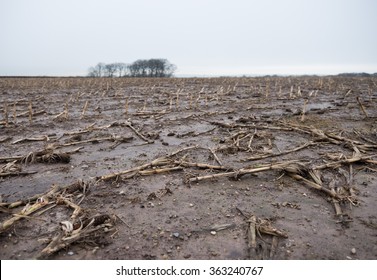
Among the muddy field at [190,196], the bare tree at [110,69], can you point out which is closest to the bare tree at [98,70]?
the bare tree at [110,69]

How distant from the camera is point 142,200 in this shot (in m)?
4.80

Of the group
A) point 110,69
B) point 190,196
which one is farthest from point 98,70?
point 190,196

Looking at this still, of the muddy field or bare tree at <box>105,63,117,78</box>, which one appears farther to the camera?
bare tree at <box>105,63,117,78</box>

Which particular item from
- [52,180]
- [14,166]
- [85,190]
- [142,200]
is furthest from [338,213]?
[14,166]

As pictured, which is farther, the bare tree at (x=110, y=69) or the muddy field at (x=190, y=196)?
the bare tree at (x=110, y=69)

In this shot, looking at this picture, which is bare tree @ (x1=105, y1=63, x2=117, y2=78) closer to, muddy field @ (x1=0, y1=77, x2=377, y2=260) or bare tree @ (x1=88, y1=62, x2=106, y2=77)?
bare tree @ (x1=88, y1=62, x2=106, y2=77)

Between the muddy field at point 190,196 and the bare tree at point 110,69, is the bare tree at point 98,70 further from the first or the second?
the muddy field at point 190,196

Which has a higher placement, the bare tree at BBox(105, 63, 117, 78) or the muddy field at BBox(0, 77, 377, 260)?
the bare tree at BBox(105, 63, 117, 78)

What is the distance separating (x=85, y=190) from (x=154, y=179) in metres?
1.32

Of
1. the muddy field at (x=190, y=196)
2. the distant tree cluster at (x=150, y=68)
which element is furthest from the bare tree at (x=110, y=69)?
the muddy field at (x=190, y=196)

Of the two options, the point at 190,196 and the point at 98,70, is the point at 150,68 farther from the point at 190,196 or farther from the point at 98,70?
the point at 190,196

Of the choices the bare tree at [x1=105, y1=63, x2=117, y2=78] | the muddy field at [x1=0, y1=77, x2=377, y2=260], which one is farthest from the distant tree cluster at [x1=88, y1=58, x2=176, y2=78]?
the muddy field at [x1=0, y1=77, x2=377, y2=260]

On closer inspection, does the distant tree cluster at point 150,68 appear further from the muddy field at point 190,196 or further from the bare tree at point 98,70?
the muddy field at point 190,196

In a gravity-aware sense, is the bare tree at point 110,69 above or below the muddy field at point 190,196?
above
